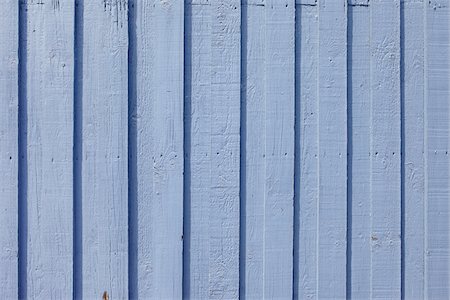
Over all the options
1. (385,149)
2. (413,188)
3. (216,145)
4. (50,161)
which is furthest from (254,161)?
(50,161)

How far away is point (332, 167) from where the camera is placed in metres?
2.58

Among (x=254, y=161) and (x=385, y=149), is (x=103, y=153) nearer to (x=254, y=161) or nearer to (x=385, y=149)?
(x=254, y=161)

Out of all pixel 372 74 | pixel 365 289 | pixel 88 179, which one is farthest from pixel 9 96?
pixel 365 289

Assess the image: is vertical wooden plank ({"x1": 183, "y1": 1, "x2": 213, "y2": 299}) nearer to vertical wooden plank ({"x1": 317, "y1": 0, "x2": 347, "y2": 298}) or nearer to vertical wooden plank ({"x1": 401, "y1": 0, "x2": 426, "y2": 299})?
vertical wooden plank ({"x1": 317, "y1": 0, "x2": 347, "y2": 298})

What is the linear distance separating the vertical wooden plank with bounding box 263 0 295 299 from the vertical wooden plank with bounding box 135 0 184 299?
1.21 ft

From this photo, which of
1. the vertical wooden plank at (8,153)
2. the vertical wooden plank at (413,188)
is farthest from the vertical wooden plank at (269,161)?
the vertical wooden plank at (8,153)

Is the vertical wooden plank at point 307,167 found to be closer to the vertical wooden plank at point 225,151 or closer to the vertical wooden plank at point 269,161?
the vertical wooden plank at point 269,161

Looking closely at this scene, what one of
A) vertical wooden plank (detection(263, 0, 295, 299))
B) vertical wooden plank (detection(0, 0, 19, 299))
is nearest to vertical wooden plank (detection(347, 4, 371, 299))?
vertical wooden plank (detection(263, 0, 295, 299))

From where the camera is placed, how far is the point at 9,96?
2467mm

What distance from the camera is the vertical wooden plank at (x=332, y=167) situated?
101 inches

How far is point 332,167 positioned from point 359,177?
13cm

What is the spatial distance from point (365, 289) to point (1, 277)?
5.03 feet

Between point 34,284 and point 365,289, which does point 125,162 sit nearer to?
point 34,284

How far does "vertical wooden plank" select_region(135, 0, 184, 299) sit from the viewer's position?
8.24 feet
